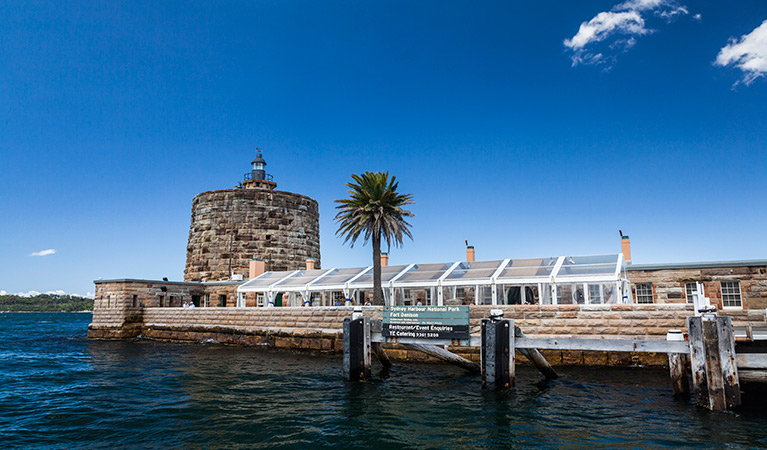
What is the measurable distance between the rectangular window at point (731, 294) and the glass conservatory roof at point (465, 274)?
4.80 m

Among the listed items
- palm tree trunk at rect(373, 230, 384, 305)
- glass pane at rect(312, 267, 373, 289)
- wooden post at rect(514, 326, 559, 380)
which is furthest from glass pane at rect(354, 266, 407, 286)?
wooden post at rect(514, 326, 559, 380)

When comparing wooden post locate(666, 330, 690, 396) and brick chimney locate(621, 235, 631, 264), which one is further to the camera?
brick chimney locate(621, 235, 631, 264)

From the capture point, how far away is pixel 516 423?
10219 millimetres

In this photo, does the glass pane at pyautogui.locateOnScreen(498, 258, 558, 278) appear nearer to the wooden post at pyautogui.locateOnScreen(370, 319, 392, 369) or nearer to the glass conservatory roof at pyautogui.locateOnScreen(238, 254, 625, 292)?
the glass conservatory roof at pyautogui.locateOnScreen(238, 254, 625, 292)

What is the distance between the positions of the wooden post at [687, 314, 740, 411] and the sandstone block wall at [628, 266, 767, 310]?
13679 mm

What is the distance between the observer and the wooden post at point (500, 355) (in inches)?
504

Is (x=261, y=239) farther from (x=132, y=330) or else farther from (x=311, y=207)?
(x=132, y=330)

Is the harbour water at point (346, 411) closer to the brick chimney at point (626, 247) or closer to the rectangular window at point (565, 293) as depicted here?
the rectangular window at point (565, 293)

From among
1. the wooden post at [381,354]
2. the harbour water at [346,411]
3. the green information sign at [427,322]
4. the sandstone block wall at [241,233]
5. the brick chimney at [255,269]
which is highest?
the sandstone block wall at [241,233]

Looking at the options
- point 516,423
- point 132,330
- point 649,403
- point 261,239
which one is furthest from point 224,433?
point 261,239

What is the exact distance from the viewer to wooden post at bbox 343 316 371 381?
14.6 metres

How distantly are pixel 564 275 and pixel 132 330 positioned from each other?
27175mm

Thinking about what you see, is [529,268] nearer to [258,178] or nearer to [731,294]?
[731,294]

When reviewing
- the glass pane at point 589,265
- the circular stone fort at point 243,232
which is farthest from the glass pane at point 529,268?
the circular stone fort at point 243,232
